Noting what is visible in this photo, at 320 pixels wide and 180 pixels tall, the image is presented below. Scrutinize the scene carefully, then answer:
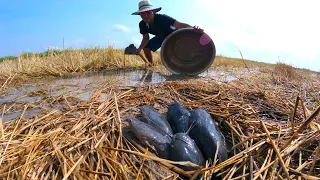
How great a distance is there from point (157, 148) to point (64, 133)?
73 cm

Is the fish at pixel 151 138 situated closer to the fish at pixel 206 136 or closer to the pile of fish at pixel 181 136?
the pile of fish at pixel 181 136

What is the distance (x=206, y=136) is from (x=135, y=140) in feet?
1.85

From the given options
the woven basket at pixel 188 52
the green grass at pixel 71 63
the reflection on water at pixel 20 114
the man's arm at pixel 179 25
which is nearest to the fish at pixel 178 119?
the reflection on water at pixel 20 114

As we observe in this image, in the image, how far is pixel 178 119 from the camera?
2.36 metres

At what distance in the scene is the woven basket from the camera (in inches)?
192

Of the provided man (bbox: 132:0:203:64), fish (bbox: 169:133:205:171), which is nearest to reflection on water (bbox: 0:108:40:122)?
fish (bbox: 169:133:205:171)

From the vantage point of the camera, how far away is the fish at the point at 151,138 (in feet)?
6.74

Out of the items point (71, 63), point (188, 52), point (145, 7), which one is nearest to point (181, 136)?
point (188, 52)

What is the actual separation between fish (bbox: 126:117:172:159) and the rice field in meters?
0.06

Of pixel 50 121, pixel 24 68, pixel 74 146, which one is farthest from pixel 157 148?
pixel 24 68

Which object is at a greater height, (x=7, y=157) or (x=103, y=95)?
(x=103, y=95)

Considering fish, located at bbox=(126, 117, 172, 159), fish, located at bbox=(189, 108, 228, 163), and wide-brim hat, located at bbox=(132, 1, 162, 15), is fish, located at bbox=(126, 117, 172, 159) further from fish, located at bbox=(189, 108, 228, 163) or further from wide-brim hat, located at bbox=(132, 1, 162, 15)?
wide-brim hat, located at bbox=(132, 1, 162, 15)

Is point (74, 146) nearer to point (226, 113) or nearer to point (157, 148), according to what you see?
point (157, 148)

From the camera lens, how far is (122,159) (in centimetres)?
191
